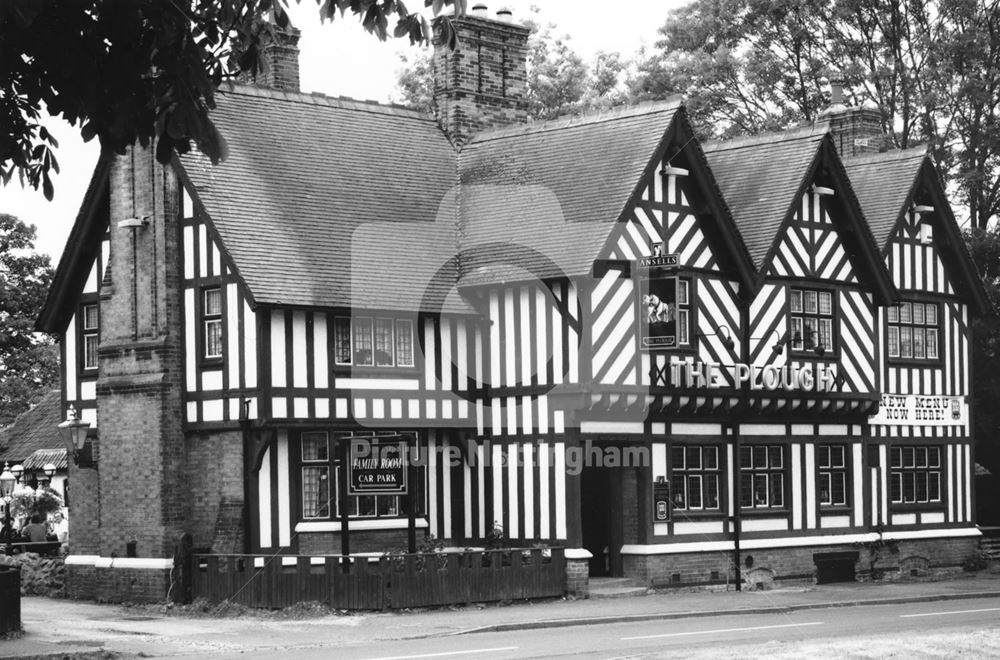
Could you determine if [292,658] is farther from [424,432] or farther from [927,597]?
[927,597]

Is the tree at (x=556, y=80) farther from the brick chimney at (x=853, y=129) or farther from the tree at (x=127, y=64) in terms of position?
the tree at (x=127, y=64)

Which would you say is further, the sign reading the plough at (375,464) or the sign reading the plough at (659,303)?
the sign reading the plough at (659,303)

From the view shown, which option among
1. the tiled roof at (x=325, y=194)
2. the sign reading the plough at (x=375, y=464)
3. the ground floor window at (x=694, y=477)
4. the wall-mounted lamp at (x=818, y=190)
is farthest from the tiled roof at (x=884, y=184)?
the sign reading the plough at (x=375, y=464)

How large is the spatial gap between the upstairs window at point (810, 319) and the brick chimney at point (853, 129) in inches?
274

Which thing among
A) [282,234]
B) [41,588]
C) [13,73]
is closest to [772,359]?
[282,234]

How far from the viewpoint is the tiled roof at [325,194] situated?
1095 inches

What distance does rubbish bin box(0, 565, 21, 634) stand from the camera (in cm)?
2145

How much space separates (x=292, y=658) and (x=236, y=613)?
6575mm

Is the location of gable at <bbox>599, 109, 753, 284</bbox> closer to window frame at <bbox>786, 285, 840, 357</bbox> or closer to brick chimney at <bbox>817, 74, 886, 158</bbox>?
window frame at <bbox>786, 285, 840, 357</bbox>

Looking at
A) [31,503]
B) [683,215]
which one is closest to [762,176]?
[683,215]

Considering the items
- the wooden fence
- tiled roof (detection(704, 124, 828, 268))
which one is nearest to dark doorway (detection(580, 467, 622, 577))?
the wooden fence

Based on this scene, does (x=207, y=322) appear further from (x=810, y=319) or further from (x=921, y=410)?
(x=921, y=410)

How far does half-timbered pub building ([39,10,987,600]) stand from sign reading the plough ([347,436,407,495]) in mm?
64

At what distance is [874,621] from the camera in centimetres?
2448
